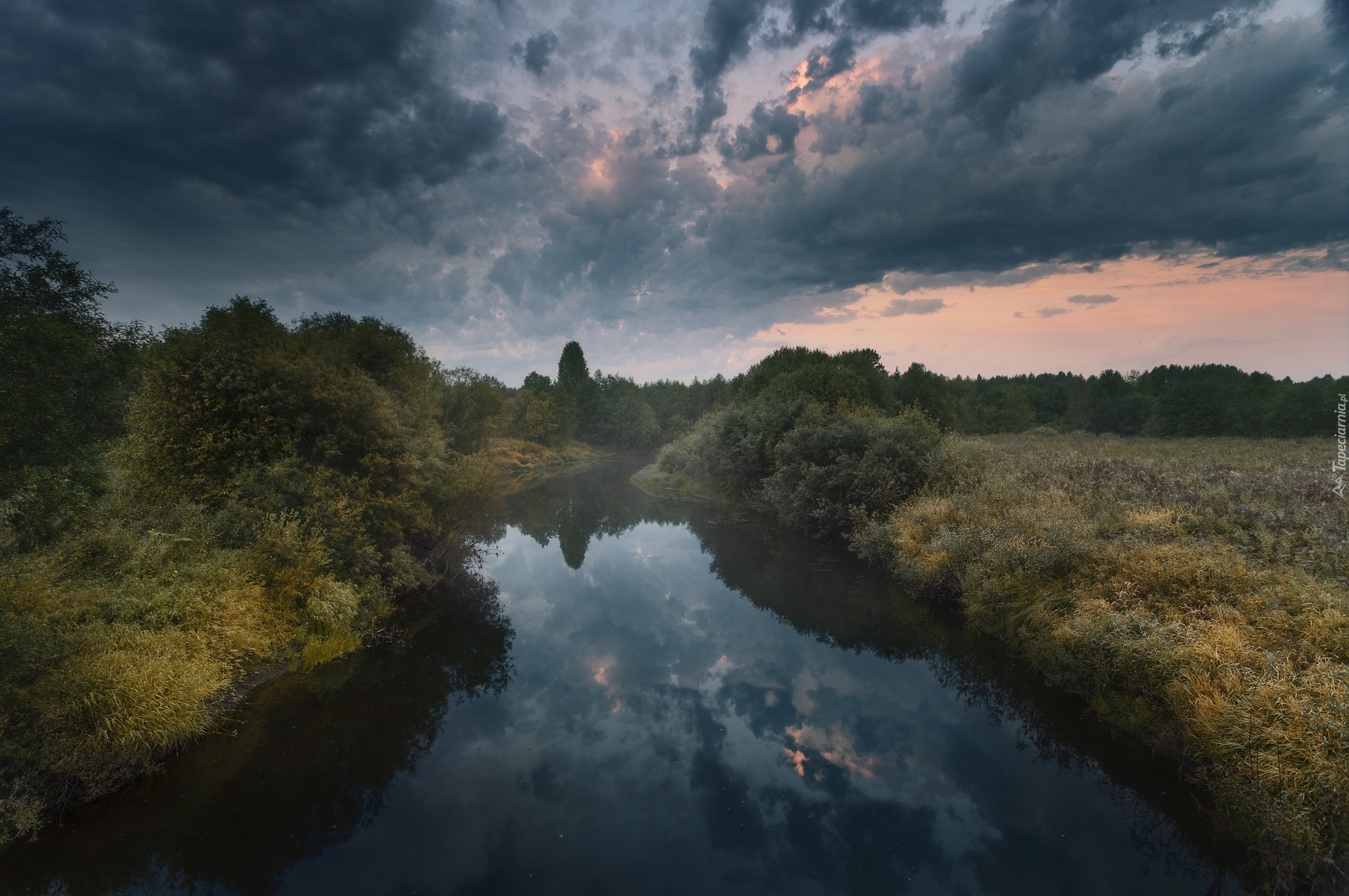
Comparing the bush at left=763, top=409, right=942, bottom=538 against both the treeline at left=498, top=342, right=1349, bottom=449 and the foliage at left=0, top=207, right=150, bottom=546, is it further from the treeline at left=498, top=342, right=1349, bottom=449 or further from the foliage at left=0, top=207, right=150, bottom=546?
the foliage at left=0, top=207, right=150, bottom=546

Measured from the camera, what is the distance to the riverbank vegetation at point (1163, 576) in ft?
27.3

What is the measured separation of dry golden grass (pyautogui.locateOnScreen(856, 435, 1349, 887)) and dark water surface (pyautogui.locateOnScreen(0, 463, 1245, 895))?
124 centimetres

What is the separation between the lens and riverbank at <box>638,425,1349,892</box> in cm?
809

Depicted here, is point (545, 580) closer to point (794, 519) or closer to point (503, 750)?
point (503, 750)

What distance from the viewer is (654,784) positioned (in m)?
11.0

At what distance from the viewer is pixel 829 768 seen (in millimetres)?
11430

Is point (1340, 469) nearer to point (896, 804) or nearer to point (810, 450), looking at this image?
point (810, 450)

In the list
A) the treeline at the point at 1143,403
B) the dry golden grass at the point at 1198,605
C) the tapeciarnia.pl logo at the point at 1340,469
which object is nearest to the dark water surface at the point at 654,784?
the dry golden grass at the point at 1198,605

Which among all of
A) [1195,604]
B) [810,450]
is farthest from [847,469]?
[1195,604]

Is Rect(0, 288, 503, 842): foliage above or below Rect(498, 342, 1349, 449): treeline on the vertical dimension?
below

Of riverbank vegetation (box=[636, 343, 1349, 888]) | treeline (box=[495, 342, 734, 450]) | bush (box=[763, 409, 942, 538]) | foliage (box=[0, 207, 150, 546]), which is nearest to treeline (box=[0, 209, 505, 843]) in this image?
foliage (box=[0, 207, 150, 546])

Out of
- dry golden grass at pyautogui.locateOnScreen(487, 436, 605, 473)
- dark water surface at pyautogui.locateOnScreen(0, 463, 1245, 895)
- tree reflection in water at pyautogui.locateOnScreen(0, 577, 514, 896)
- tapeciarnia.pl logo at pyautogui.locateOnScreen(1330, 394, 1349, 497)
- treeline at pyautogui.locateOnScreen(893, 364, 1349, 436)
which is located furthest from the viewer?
dry golden grass at pyautogui.locateOnScreen(487, 436, 605, 473)

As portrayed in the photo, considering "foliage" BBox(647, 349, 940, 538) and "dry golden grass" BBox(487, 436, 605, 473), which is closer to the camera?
"foliage" BBox(647, 349, 940, 538)

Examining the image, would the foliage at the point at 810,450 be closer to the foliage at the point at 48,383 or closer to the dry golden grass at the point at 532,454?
the dry golden grass at the point at 532,454
